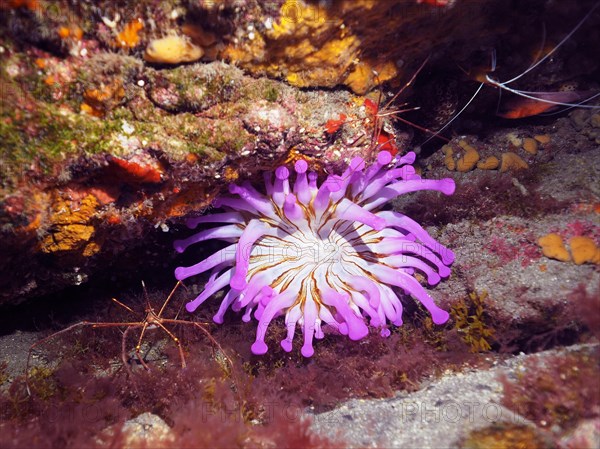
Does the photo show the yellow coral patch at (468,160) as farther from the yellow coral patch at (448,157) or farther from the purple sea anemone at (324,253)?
the purple sea anemone at (324,253)

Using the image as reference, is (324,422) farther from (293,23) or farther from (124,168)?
(293,23)

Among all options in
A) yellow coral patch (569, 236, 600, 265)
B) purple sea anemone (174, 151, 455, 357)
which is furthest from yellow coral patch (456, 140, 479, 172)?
yellow coral patch (569, 236, 600, 265)

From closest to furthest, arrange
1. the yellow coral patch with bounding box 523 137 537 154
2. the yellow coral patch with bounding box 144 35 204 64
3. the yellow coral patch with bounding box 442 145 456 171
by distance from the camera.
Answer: the yellow coral patch with bounding box 144 35 204 64 → the yellow coral patch with bounding box 523 137 537 154 → the yellow coral patch with bounding box 442 145 456 171

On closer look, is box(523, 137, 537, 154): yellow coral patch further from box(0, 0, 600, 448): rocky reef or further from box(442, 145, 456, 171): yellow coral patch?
box(442, 145, 456, 171): yellow coral patch

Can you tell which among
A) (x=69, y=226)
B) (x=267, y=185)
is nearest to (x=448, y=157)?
(x=267, y=185)

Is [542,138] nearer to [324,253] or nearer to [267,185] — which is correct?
[324,253]

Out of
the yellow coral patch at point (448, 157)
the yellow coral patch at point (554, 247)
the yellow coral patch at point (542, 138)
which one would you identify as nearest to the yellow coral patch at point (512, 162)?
the yellow coral patch at point (542, 138)
